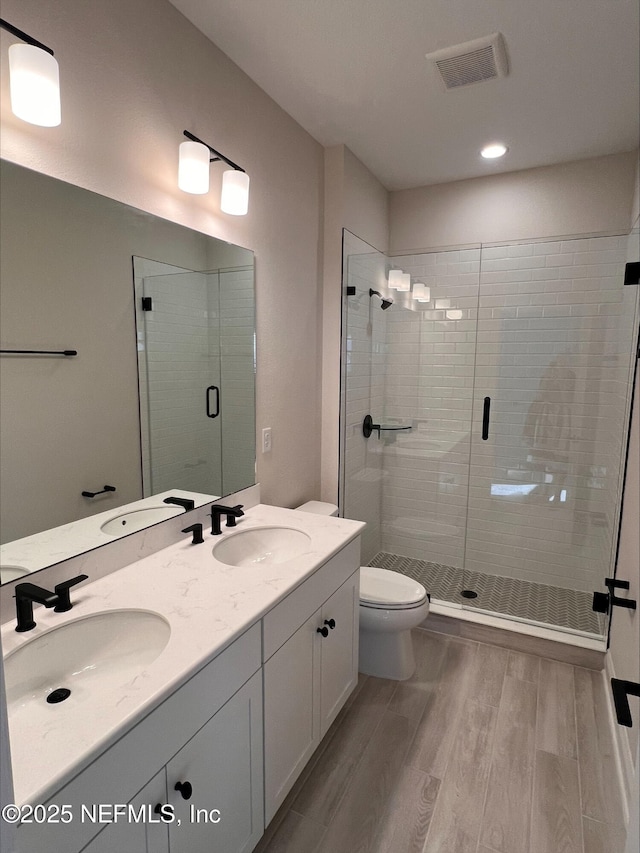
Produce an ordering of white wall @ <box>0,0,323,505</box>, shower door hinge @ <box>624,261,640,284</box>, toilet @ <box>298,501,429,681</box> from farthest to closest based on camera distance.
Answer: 1. shower door hinge @ <box>624,261,640,284</box>
2. toilet @ <box>298,501,429,681</box>
3. white wall @ <box>0,0,323,505</box>

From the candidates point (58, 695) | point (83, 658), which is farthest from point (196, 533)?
point (58, 695)

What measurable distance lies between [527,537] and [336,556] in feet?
6.14

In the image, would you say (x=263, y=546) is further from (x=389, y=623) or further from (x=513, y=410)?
(x=513, y=410)

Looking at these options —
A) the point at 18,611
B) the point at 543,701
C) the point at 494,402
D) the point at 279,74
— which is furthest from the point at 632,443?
the point at 18,611

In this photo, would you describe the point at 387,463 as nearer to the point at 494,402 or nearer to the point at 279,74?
the point at 494,402

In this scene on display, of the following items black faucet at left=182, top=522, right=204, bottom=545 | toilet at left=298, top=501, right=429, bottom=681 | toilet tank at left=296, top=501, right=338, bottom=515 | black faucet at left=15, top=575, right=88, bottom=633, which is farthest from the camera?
toilet tank at left=296, top=501, right=338, bottom=515

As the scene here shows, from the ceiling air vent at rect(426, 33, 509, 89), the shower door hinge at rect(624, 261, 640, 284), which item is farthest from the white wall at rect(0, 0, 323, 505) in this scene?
the shower door hinge at rect(624, 261, 640, 284)

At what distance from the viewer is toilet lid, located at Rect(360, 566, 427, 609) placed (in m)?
2.21

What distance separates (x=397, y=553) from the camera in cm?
329

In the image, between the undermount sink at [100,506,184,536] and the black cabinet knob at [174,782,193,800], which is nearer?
the black cabinet knob at [174,782,193,800]

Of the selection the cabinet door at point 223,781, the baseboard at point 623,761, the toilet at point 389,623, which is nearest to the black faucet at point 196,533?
the cabinet door at point 223,781

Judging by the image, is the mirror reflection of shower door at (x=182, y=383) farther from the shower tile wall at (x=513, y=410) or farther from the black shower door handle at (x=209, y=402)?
the shower tile wall at (x=513, y=410)

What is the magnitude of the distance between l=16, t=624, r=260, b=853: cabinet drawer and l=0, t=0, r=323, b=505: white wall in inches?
46.1

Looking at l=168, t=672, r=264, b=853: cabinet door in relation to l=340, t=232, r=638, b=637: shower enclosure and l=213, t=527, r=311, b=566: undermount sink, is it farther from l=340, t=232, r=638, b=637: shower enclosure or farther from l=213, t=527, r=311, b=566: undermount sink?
l=340, t=232, r=638, b=637: shower enclosure
